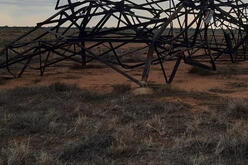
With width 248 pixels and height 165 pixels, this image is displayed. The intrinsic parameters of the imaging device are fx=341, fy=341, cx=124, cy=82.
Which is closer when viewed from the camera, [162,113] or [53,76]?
[162,113]

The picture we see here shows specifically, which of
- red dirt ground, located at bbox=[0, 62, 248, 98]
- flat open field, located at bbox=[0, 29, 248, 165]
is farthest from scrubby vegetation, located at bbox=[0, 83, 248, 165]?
red dirt ground, located at bbox=[0, 62, 248, 98]

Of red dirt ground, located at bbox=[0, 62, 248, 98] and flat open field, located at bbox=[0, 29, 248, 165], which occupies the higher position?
red dirt ground, located at bbox=[0, 62, 248, 98]

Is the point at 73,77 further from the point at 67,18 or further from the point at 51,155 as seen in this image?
the point at 51,155

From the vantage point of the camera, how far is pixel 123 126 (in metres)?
7.53

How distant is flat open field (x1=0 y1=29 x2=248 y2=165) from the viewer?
224 inches

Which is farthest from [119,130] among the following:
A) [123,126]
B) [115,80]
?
[115,80]

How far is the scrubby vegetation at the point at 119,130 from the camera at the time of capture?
223 inches

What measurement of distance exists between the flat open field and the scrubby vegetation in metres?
0.02

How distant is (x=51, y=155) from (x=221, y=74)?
40.5ft

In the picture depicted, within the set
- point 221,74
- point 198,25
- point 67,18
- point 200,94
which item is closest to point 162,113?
point 200,94

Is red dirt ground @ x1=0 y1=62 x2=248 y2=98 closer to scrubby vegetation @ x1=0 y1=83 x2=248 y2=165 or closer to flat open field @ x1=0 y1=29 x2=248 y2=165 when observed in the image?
flat open field @ x1=0 y1=29 x2=248 y2=165

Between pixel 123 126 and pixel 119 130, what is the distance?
0.47m

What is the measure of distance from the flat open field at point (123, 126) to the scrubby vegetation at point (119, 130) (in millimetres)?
16

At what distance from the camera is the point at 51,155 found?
5777 mm
